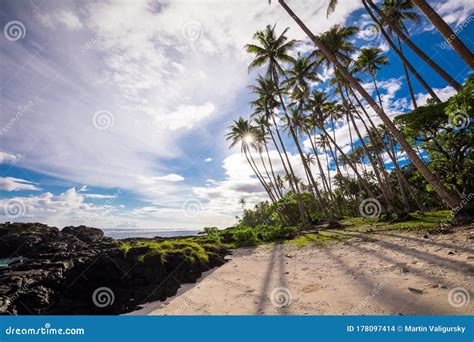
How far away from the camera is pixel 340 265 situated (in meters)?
6.73

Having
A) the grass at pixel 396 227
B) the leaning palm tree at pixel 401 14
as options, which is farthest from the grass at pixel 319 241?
the leaning palm tree at pixel 401 14

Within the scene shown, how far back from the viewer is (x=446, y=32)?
6.57 metres

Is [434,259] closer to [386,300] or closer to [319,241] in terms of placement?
[386,300]

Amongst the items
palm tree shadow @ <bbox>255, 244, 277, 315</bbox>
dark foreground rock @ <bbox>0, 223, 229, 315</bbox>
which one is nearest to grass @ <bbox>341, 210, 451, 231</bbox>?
palm tree shadow @ <bbox>255, 244, 277, 315</bbox>

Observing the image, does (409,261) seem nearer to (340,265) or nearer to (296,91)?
(340,265)

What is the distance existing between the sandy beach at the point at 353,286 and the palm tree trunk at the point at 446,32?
5.18 metres

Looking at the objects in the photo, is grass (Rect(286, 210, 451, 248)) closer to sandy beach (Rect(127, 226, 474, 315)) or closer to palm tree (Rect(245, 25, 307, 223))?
sandy beach (Rect(127, 226, 474, 315))

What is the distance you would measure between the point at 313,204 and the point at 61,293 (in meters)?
45.2

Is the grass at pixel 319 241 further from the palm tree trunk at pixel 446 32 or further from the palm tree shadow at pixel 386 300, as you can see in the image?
the palm tree trunk at pixel 446 32

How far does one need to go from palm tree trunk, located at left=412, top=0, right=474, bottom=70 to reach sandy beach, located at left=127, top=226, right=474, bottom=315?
5.18m

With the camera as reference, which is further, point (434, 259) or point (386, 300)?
point (434, 259)

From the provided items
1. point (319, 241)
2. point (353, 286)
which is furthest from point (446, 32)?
point (319, 241)

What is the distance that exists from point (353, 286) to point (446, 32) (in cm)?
731

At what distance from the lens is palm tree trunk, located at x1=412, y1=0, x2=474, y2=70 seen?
21.5 feet
